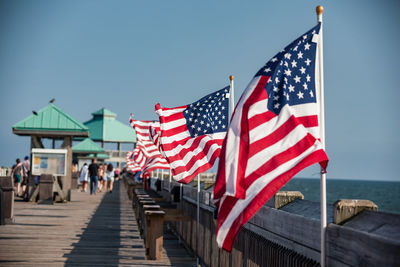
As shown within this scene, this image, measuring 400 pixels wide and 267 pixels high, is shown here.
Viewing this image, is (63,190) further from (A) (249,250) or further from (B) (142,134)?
(A) (249,250)

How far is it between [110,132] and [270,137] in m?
84.8

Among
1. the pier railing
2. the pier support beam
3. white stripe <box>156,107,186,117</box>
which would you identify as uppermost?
white stripe <box>156,107,186,117</box>

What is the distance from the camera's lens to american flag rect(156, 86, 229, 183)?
10.1 metres

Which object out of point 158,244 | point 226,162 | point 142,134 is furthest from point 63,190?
point 226,162

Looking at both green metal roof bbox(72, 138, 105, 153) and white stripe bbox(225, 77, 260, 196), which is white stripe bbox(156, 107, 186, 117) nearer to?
white stripe bbox(225, 77, 260, 196)

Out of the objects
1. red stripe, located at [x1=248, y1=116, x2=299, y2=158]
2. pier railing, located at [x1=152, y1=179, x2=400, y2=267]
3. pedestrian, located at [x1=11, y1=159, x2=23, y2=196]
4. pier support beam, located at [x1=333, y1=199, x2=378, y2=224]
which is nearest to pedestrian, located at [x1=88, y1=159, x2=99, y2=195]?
pedestrian, located at [x1=11, y1=159, x2=23, y2=196]

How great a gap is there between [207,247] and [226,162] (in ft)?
15.4

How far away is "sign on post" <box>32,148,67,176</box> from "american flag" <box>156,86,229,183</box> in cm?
1353

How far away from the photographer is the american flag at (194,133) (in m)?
10.1

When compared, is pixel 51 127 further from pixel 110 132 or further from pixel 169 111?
pixel 110 132

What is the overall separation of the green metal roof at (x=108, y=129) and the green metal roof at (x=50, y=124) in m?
61.1

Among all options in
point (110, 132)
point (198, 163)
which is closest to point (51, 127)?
point (198, 163)

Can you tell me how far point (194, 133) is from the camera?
10.4 m

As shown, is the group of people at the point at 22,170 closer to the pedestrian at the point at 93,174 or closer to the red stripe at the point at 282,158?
the pedestrian at the point at 93,174
